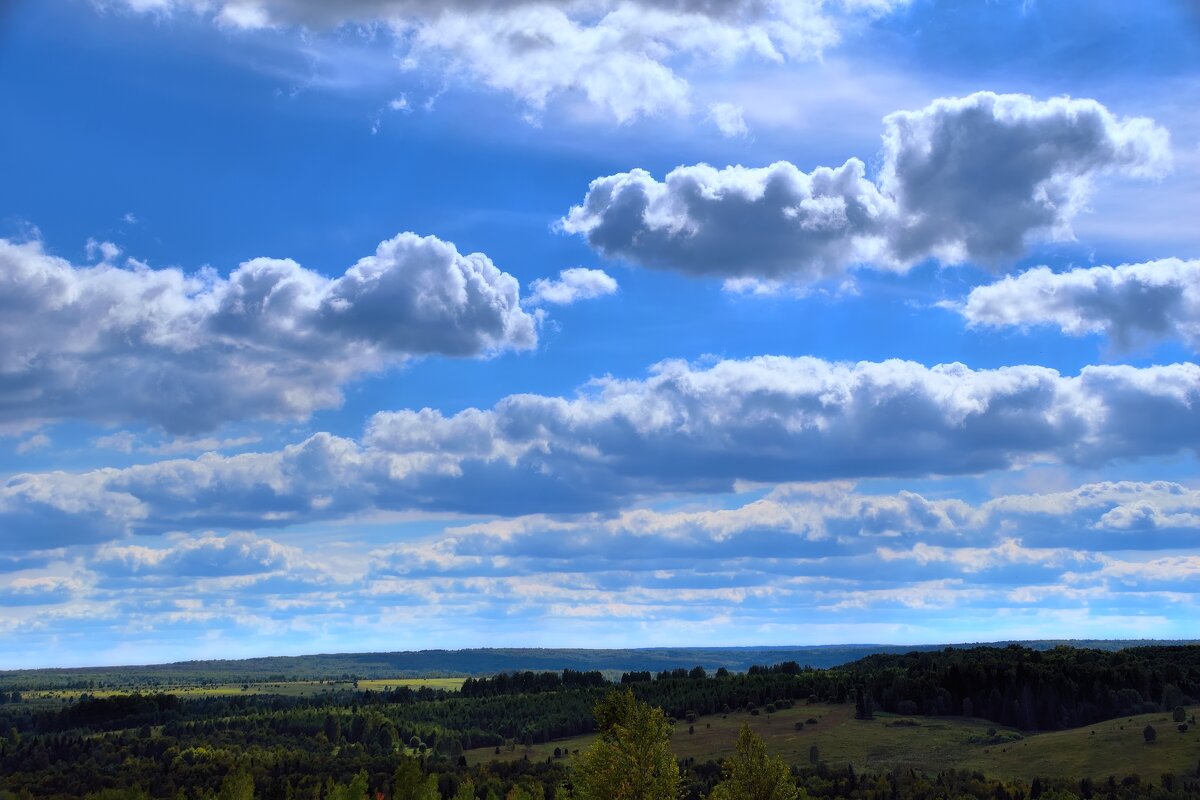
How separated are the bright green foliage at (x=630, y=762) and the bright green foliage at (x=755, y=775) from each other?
624 inches

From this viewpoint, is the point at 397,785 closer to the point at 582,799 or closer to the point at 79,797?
the point at 79,797

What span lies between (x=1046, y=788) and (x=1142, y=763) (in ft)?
83.3

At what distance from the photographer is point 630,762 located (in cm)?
8625

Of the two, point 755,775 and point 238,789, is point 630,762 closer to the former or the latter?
point 755,775

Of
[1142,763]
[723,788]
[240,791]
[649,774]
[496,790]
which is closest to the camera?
[649,774]

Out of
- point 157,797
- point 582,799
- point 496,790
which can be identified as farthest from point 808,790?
point 157,797

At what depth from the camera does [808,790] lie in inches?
6821

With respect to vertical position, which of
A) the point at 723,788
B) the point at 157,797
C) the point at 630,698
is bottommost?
the point at 157,797

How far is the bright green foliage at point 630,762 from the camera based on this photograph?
3381 inches

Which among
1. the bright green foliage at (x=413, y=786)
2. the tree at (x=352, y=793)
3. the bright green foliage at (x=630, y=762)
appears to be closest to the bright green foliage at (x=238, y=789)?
the tree at (x=352, y=793)

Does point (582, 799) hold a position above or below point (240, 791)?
above

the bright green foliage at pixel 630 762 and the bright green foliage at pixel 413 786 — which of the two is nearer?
the bright green foliage at pixel 630 762

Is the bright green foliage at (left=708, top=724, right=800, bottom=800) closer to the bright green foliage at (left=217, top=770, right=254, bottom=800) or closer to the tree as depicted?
the tree

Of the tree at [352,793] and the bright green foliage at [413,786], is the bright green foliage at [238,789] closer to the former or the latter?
the tree at [352,793]
